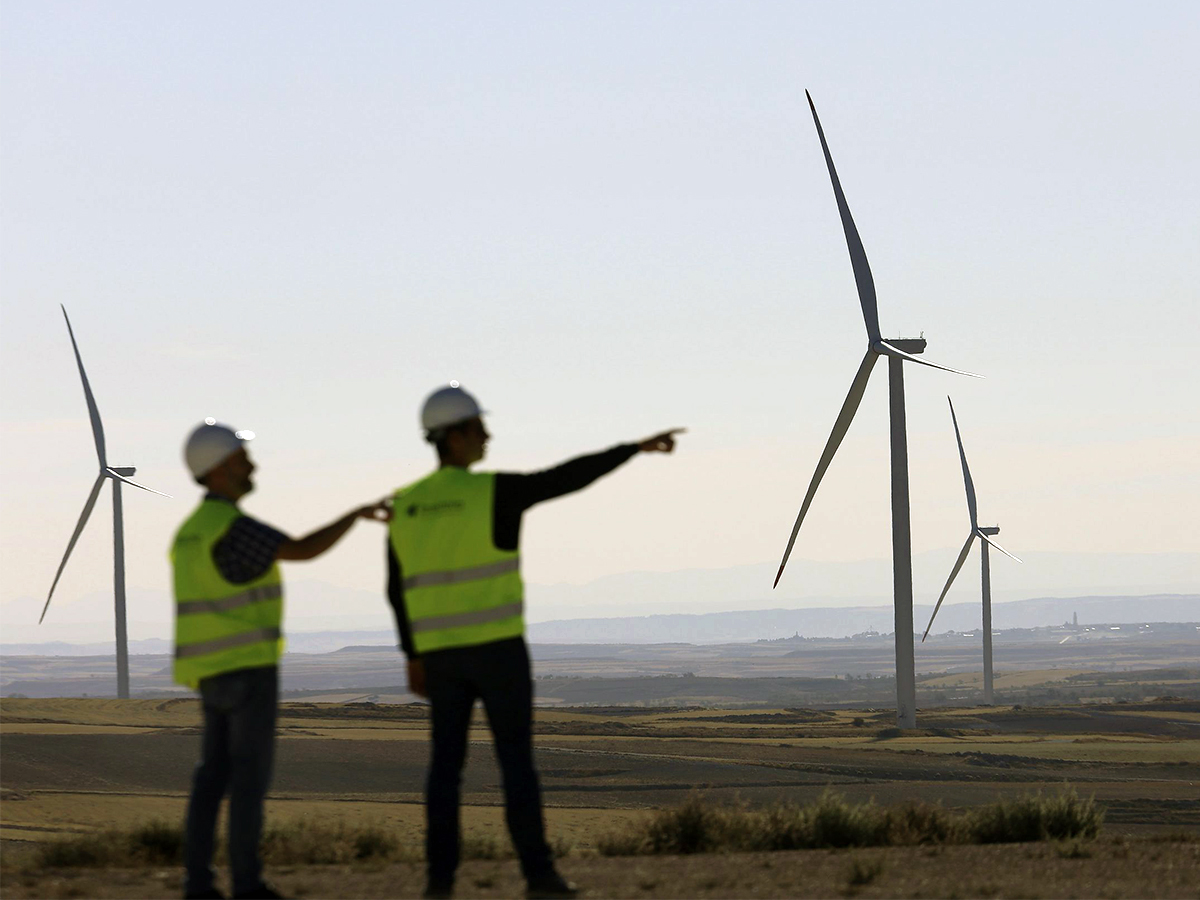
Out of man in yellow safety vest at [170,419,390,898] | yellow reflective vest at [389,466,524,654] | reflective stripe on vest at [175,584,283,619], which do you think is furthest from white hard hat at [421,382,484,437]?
reflective stripe on vest at [175,584,283,619]

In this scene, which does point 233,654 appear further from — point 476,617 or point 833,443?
point 833,443

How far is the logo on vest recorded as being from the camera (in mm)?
8109

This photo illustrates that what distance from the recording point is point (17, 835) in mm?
20328

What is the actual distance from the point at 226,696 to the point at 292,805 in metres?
18.0

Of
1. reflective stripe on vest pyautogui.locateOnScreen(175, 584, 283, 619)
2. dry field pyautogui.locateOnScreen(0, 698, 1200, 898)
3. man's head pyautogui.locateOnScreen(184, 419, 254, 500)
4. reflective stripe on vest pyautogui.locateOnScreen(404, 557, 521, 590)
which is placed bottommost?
dry field pyautogui.locateOnScreen(0, 698, 1200, 898)

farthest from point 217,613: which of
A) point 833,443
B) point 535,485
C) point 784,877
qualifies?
point 833,443

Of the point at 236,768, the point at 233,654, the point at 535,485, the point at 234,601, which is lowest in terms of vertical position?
the point at 236,768

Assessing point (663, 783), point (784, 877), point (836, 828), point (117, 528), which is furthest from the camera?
point (117, 528)

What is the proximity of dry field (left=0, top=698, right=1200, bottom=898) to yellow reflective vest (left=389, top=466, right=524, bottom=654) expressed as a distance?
1.70 meters

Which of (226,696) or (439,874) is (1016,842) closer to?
(439,874)

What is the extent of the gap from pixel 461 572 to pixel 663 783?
2349 cm

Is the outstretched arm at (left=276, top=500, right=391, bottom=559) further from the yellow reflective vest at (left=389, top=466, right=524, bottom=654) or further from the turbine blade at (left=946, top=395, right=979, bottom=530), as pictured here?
the turbine blade at (left=946, top=395, right=979, bottom=530)

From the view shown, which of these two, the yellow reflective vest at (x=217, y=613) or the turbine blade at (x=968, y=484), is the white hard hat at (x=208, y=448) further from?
the turbine blade at (x=968, y=484)

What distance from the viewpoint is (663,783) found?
101 ft
